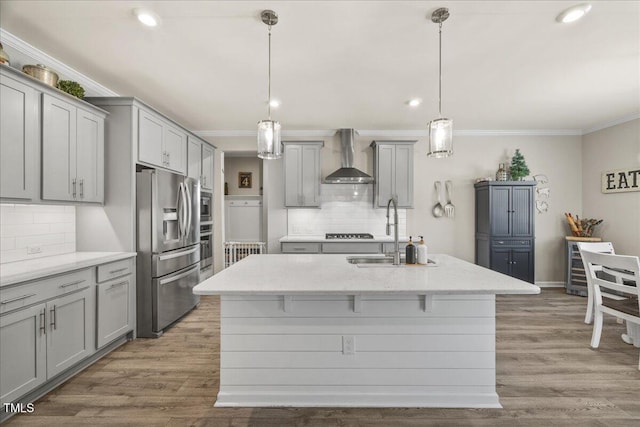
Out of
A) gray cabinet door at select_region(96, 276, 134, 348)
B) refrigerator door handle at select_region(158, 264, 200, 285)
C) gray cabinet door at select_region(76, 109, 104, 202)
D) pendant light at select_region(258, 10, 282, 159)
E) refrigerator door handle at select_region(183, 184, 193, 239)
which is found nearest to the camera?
pendant light at select_region(258, 10, 282, 159)

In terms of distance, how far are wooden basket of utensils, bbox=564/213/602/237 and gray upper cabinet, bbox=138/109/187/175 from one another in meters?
5.95

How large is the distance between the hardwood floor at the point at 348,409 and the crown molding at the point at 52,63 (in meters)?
2.65

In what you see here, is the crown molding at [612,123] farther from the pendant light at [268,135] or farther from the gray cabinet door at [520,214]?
the pendant light at [268,135]

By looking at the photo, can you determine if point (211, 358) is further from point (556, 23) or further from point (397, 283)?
point (556, 23)

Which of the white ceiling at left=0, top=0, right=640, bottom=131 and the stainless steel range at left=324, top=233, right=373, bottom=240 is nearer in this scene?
the white ceiling at left=0, top=0, right=640, bottom=131

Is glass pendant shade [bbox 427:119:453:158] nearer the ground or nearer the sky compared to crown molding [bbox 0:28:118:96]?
nearer the ground

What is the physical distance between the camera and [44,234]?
2744 mm

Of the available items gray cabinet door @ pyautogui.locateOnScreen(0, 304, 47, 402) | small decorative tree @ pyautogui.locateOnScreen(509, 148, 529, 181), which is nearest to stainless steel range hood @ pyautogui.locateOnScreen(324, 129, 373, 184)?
small decorative tree @ pyautogui.locateOnScreen(509, 148, 529, 181)

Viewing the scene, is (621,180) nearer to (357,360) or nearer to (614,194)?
(614,194)

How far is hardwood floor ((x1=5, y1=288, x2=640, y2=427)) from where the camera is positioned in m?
1.91

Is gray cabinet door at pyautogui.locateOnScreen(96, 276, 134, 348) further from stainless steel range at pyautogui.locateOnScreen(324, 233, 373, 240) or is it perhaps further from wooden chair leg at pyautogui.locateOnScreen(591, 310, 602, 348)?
wooden chair leg at pyautogui.locateOnScreen(591, 310, 602, 348)

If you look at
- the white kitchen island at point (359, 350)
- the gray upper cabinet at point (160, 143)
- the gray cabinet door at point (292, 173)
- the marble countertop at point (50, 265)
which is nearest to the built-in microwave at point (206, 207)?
the gray upper cabinet at point (160, 143)

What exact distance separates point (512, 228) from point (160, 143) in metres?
5.00

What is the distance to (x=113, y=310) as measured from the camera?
2.78 metres
